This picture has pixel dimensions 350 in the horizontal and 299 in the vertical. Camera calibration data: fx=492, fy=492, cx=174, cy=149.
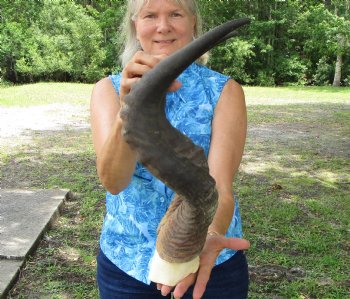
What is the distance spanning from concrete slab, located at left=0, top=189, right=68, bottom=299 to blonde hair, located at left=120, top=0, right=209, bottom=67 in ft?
7.85

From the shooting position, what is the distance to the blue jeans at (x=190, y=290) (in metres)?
1.99

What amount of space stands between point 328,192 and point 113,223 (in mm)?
4900

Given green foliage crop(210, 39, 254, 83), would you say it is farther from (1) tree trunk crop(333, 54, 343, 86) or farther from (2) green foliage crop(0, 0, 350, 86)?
(1) tree trunk crop(333, 54, 343, 86)

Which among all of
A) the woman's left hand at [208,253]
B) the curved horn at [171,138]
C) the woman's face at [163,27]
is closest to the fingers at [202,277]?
the woman's left hand at [208,253]

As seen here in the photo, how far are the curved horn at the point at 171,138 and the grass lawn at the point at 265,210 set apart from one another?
3.01 meters

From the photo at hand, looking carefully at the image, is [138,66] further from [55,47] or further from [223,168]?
[55,47]

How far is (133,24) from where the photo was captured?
214 cm

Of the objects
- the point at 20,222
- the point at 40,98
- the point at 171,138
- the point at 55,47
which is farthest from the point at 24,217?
the point at 55,47

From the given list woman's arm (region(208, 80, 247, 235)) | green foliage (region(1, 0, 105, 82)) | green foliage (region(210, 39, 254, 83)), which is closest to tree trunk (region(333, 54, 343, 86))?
green foliage (region(210, 39, 254, 83))

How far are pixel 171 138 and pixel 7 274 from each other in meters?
3.35

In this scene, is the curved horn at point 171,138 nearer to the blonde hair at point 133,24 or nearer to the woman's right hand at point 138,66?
the woman's right hand at point 138,66

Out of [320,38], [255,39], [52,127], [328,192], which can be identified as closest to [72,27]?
[255,39]

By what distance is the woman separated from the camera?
1.85m

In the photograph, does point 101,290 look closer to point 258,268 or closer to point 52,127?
point 258,268
